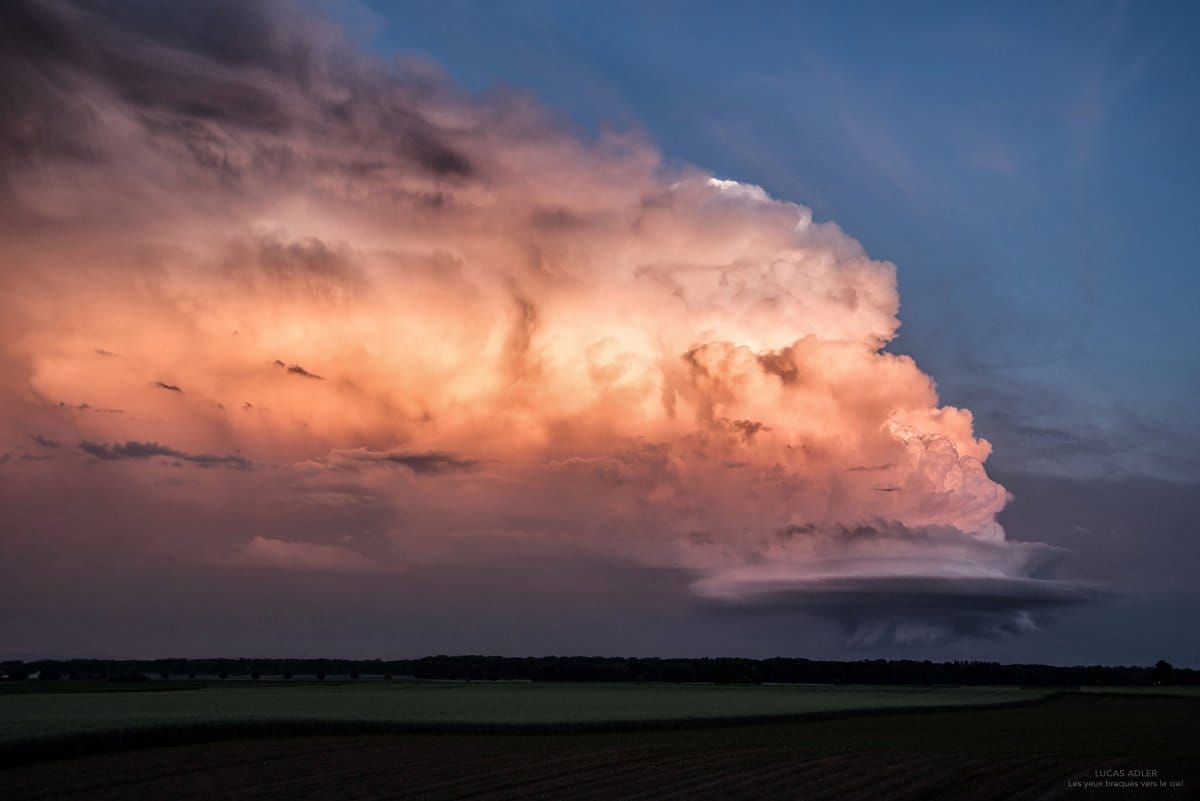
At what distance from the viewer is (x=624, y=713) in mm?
56562

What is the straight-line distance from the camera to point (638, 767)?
32.8 metres

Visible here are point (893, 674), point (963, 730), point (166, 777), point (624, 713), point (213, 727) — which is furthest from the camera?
point (893, 674)

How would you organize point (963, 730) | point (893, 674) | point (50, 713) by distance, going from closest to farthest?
1. point (50, 713)
2. point (963, 730)
3. point (893, 674)

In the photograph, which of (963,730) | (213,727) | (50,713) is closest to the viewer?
(213,727)

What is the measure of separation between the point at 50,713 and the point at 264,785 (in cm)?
2632

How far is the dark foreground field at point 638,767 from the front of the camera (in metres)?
26.9

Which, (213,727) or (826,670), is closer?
(213,727)

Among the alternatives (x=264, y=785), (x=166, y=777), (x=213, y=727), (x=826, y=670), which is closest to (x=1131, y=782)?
(x=264, y=785)

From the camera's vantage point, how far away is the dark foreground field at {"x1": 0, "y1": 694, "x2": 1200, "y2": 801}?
88.3 ft

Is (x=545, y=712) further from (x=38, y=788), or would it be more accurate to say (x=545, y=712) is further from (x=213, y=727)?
(x=38, y=788)

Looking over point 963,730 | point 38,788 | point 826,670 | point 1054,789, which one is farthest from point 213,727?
point 826,670

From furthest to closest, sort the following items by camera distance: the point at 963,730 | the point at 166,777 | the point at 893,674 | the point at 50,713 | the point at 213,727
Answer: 1. the point at 893,674
2. the point at 963,730
3. the point at 50,713
4. the point at 213,727
5. the point at 166,777

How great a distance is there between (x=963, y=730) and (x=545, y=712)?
21.4 metres

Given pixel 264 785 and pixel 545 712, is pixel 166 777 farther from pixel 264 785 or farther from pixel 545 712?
pixel 545 712
